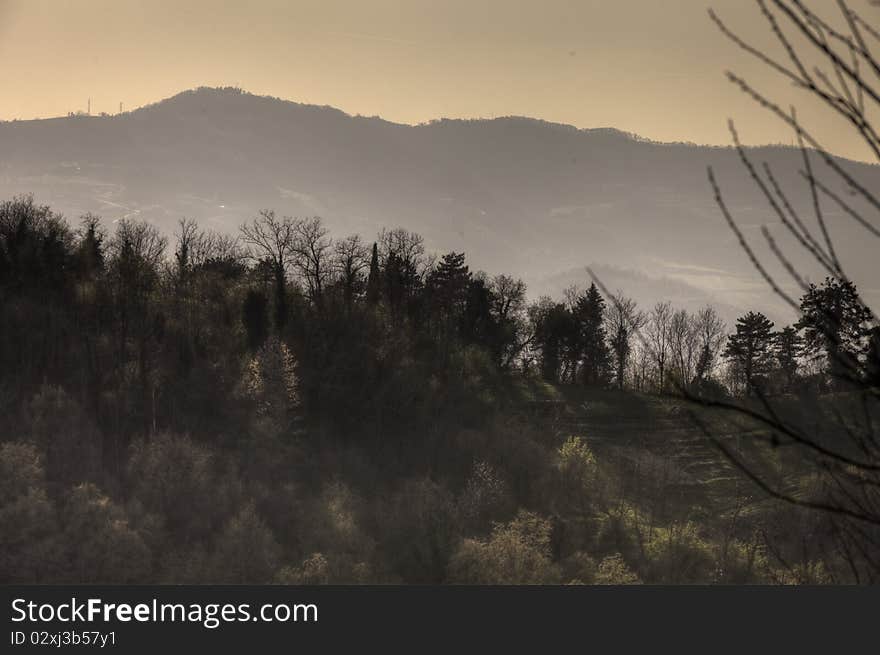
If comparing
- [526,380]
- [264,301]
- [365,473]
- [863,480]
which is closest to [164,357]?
[264,301]

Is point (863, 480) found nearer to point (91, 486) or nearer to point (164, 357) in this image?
point (91, 486)

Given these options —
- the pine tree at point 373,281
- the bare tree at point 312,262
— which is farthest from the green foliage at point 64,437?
the pine tree at point 373,281

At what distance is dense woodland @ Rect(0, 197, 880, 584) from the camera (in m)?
64.7

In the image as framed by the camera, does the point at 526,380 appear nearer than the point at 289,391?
No

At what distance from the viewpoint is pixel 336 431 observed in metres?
87.4

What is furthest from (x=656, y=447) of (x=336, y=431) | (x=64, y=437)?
(x=64, y=437)

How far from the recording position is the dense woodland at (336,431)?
64.7 meters

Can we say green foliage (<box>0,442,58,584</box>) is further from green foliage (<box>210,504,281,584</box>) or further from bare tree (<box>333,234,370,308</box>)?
bare tree (<box>333,234,370,308</box>)

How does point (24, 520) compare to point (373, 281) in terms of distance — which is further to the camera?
point (373, 281)

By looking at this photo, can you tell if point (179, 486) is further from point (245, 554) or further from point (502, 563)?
point (502, 563)

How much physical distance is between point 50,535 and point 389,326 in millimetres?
40378

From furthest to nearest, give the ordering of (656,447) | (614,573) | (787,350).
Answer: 1. (787,350)
2. (656,447)
3. (614,573)

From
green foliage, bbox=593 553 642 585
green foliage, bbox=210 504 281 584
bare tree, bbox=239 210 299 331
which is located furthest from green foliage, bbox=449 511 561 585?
bare tree, bbox=239 210 299 331

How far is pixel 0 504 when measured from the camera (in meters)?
63.8
